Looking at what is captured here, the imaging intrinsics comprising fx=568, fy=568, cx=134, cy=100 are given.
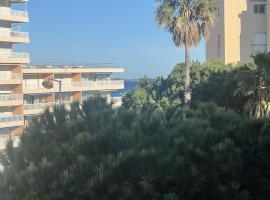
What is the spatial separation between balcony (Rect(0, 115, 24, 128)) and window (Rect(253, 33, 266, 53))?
22.0 meters

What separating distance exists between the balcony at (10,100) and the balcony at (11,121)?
4.82 feet

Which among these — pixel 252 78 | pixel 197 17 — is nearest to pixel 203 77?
pixel 197 17

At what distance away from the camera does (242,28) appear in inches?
1965

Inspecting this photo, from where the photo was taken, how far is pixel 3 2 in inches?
2128

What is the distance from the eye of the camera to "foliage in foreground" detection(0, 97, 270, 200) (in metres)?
8.87

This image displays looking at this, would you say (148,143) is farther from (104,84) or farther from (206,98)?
(104,84)

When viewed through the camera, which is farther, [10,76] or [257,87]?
[10,76]

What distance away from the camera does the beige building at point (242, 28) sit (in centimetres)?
4925

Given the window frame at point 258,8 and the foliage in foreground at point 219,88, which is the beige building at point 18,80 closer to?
the foliage in foreground at point 219,88

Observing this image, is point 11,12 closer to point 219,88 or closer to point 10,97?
point 10,97

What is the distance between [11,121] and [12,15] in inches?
397

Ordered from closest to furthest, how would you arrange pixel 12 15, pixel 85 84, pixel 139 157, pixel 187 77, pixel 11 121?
1. pixel 139 157
2. pixel 187 77
3. pixel 11 121
4. pixel 12 15
5. pixel 85 84

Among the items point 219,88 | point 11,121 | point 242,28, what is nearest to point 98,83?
point 11,121

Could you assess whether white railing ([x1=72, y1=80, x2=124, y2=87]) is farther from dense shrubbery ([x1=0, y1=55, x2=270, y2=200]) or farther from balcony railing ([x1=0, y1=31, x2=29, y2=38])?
dense shrubbery ([x1=0, y1=55, x2=270, y2=200])
